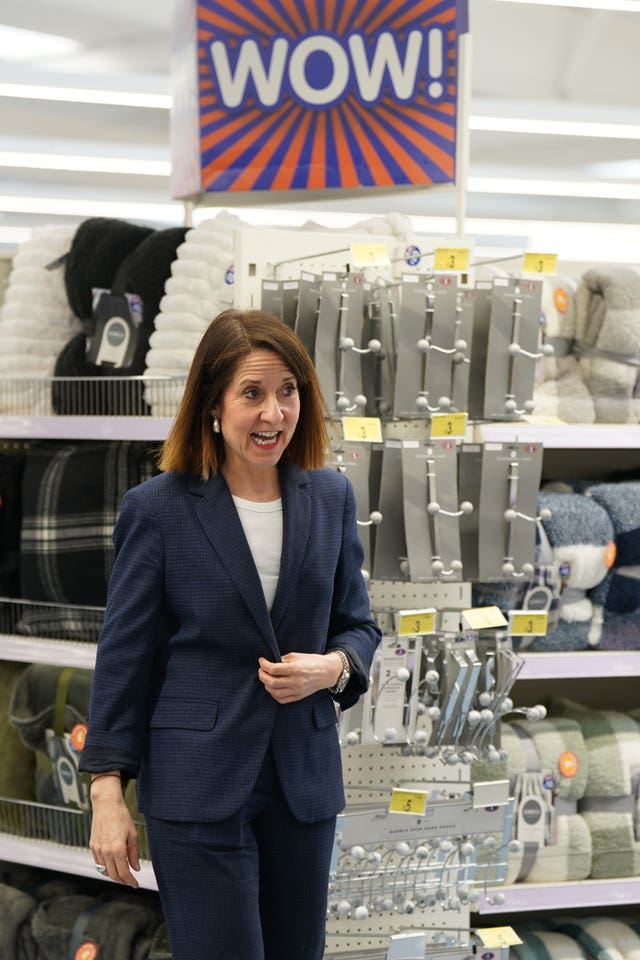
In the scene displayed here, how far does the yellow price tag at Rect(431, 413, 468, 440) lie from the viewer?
2.41 metres

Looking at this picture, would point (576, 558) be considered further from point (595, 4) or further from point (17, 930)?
point (595, 4)

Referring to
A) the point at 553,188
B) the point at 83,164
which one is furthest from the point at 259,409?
the point at 553,188

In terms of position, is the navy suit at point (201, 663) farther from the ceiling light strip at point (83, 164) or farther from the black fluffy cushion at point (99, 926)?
the ceiling light strip at point (83, 164)

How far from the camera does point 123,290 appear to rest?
2871 millimetres

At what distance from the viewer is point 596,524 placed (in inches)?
114

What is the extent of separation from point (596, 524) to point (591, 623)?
23 cm

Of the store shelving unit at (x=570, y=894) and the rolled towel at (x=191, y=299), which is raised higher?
the rolled towel at (x=191, y=299)

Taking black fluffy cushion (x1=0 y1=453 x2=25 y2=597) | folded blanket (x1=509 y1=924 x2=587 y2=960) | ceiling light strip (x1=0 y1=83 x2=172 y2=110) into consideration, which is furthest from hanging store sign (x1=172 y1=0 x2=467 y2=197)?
ceiling light strip (x1=0 y1=83 x2=172 y2=110)

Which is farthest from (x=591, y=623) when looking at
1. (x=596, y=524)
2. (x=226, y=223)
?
(x=226, y=223)

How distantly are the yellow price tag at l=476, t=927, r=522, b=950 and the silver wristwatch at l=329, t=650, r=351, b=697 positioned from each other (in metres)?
1.17

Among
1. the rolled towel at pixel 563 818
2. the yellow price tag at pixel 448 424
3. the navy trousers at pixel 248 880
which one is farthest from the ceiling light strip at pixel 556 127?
the navy trousers at pixel 248 880

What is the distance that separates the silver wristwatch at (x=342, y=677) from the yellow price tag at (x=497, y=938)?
1171 mm

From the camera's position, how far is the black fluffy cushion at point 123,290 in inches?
111

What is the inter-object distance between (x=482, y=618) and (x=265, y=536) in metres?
0.89
